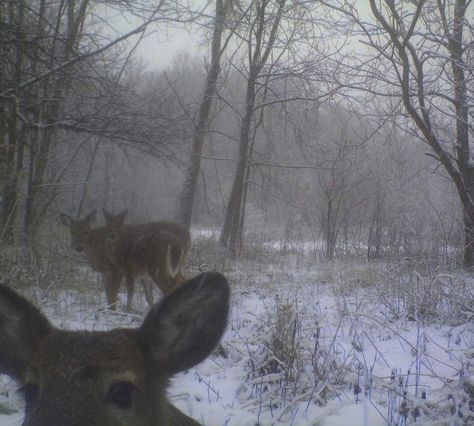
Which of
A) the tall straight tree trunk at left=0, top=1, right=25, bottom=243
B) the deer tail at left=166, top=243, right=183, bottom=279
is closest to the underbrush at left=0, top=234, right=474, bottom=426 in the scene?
the tall straight tree trunk at left=0, top=1, right=25, bottom=243

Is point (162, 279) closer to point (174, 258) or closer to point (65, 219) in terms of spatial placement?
point (174, 258)

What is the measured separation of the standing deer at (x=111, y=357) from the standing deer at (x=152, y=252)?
5227mm

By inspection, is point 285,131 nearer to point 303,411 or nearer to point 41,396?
point 303,411

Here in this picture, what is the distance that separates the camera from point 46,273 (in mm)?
6977

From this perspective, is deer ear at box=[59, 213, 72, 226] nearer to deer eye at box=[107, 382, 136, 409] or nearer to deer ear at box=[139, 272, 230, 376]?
deer ear at box=[139, 272, 230, 376]

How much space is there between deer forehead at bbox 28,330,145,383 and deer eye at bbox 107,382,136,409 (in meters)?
0.03

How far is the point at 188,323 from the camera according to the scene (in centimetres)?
243

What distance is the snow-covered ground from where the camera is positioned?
361 centimetres

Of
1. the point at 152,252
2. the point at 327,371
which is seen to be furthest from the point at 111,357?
the point at 152,252

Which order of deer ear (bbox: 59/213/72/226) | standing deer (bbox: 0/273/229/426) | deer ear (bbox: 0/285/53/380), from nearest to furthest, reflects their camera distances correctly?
1. standing deer (bbox: 0/273/229/426)
2. deer ear (bbox: 0/285/53/380)
3. deer ear (bbox: 59/213/72/226)

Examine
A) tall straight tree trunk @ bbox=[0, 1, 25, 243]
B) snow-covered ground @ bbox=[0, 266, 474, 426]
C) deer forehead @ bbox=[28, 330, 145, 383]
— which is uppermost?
tall straight tree trunk @ bbox=[0, 1, 25, 243]

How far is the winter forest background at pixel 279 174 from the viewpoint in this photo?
4617mm

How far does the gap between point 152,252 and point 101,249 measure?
1.30m

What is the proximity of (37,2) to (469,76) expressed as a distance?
9677mm
